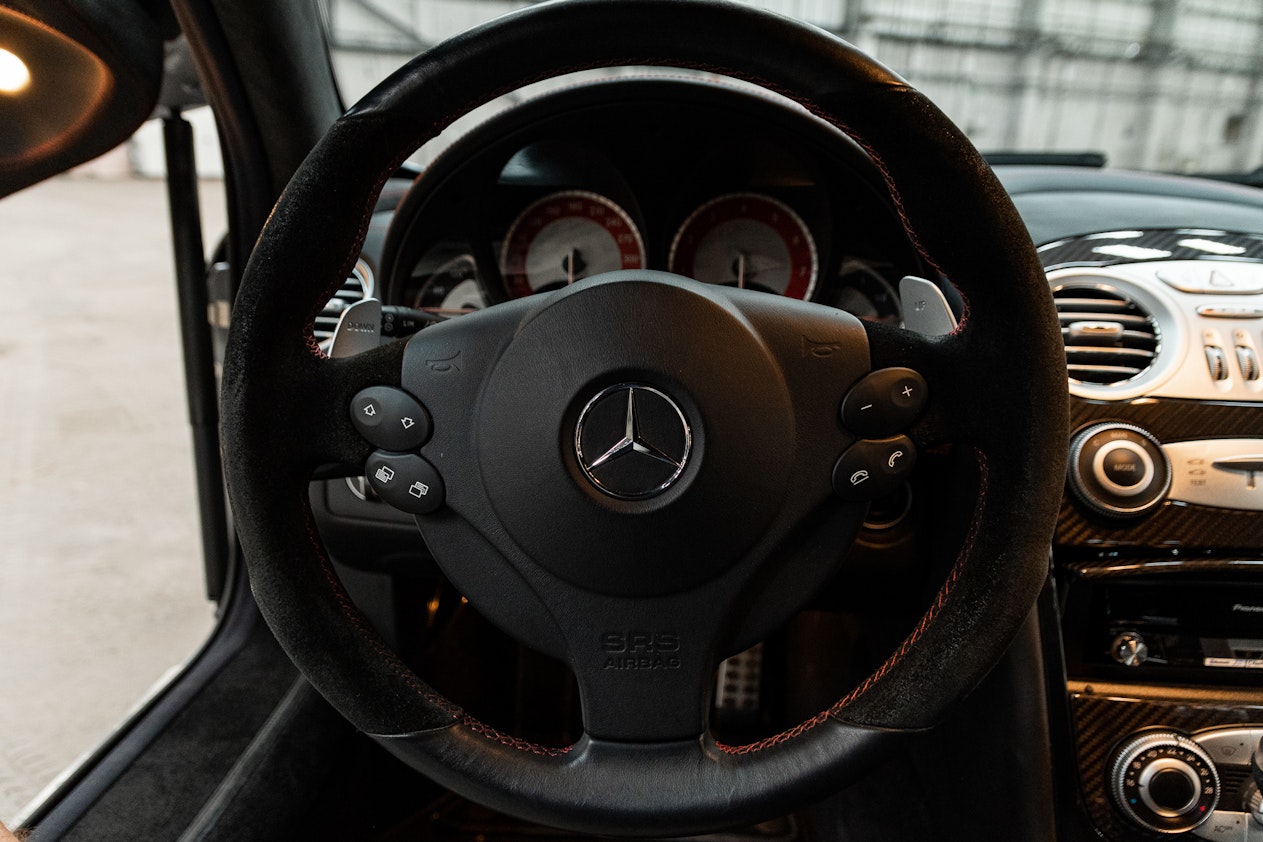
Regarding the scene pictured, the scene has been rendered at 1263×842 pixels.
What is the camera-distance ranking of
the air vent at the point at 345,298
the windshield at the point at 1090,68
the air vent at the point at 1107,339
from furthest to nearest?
the windshield at the point at 1090,68
the air vent at the point at 345,298
the air vent at the point at 1107,339

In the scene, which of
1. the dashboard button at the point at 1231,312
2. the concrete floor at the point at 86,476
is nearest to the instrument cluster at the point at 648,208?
the dashboard button at the point at 1231,312

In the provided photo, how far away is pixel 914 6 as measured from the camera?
140 centimetres

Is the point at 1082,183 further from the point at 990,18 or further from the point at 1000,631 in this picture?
the point at 1000,631

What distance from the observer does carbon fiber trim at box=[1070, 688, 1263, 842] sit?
0.94 meters

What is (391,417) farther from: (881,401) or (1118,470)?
(1118,470)

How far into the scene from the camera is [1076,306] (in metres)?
0.99

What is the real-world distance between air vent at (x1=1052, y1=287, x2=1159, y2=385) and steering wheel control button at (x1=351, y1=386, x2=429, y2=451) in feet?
2.16

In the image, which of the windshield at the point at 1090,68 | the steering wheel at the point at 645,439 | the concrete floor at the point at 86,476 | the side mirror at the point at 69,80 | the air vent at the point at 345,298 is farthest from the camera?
the concrete floor at the point at 86,476

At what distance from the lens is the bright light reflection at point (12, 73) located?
2.92 feet

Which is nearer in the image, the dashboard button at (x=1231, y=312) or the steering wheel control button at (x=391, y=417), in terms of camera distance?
the steering wheel control button at (x=391, y=417)

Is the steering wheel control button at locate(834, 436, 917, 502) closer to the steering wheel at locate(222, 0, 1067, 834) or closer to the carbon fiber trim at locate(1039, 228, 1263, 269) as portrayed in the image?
the steering wheel at locate(222, 0, 1067, 834)

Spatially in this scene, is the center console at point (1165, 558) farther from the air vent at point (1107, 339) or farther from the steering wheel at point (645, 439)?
the steering wheel at point (645, 439)

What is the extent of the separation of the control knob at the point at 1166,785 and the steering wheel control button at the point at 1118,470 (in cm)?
24

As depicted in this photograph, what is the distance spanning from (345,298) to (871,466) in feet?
2.25
